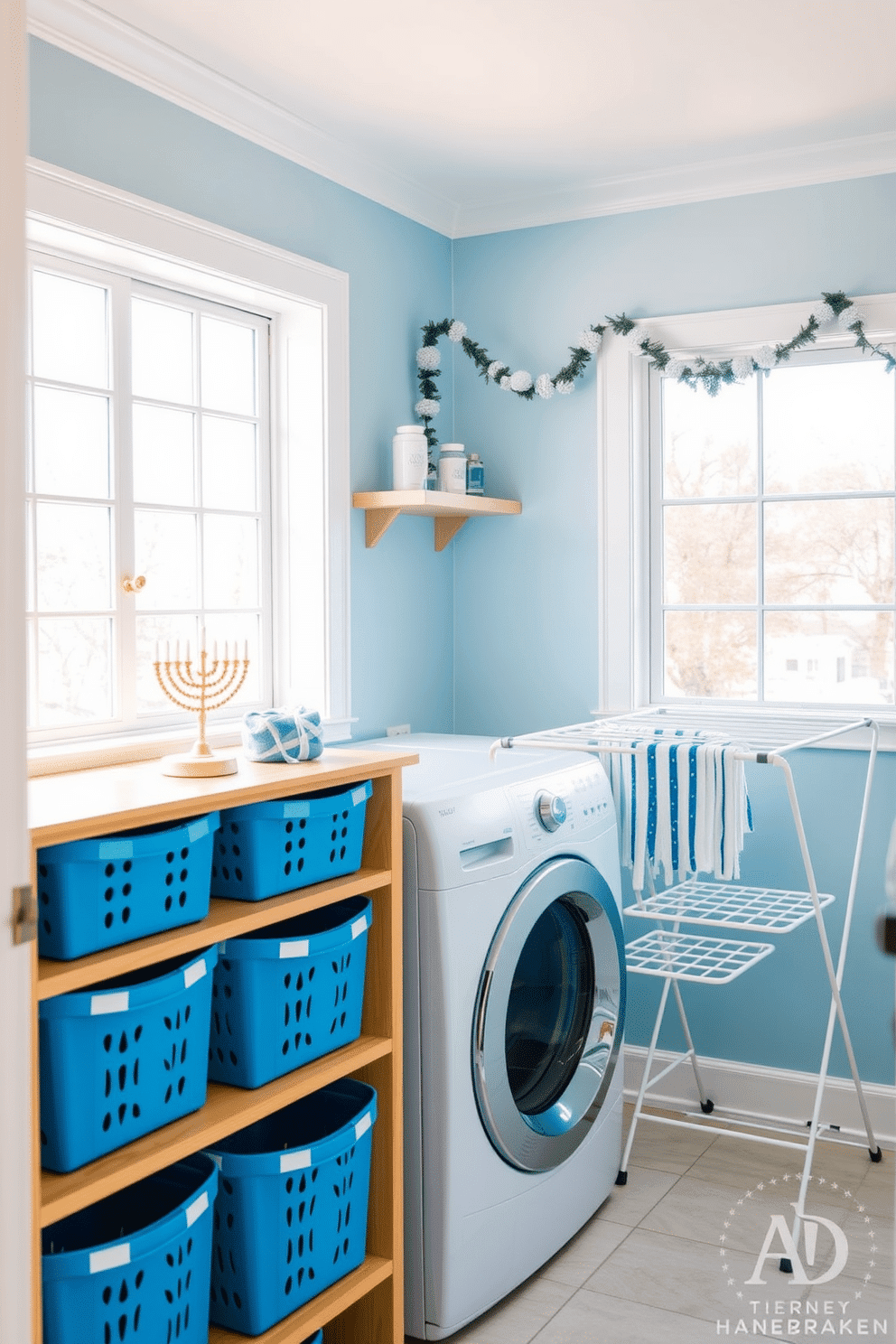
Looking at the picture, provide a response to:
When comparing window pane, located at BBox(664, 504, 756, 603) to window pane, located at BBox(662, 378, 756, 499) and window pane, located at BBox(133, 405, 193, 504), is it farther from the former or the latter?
window pane, located at BBox(133, 405, 193, 504)

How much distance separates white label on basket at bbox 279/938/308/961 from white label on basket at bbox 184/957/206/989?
0.16 m

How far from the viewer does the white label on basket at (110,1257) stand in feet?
5.13

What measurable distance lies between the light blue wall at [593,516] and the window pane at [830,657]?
0.18 metres

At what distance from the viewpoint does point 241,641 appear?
293 cm

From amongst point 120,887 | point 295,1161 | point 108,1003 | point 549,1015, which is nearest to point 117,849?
point 120,887

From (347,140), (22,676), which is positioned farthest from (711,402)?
(22,676)

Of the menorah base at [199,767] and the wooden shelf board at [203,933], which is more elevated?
the menorah base at [199,767]

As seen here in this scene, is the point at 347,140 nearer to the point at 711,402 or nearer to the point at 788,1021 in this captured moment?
the point at 711,402

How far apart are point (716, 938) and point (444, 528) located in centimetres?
136

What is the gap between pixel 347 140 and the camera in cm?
295

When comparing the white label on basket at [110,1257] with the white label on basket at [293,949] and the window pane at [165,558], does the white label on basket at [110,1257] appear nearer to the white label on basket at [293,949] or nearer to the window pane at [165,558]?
the white label on basket at [293,949]

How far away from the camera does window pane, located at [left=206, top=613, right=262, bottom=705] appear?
285 cm

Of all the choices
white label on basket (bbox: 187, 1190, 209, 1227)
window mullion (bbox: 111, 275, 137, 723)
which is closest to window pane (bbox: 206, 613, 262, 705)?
window mullion (bbox: 111, 275, 137, 723)

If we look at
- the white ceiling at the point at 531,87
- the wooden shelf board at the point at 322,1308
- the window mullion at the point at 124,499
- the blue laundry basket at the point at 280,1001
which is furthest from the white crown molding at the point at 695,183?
the wooden shelf board at the point at 322,1308
